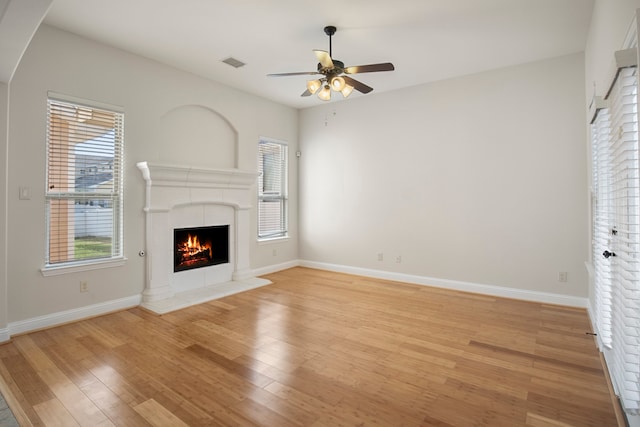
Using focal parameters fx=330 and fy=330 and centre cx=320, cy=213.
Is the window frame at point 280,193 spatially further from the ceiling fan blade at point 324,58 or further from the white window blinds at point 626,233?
the white window blinds at point 626,233

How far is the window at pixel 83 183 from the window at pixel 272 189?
232cm

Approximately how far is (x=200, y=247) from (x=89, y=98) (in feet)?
7.61

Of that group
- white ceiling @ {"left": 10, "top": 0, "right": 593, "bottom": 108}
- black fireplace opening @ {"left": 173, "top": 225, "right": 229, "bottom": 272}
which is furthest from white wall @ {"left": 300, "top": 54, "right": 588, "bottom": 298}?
black fireplace opening @ {"left": 173, "top": 225, "right": 229, "bottom": 272}

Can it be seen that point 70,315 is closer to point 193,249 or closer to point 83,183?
point 83,183

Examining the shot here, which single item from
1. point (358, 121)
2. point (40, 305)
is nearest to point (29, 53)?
point (40, 305)

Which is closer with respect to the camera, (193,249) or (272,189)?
(193,249)

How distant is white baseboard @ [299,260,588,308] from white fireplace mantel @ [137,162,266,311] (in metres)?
2.13

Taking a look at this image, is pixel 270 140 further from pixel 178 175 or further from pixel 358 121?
pixel 178 175

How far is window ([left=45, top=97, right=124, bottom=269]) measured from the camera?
3.44 meters

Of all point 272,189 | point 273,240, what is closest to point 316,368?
point 273,240

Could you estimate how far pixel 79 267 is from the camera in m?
3.57

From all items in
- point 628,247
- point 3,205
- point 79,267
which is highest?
point 3,205

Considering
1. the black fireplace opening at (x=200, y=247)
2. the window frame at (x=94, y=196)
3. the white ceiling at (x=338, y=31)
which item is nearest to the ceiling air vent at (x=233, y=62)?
the white ceiling at (x=338, y=31)

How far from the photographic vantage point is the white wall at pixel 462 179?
408 centimetres
